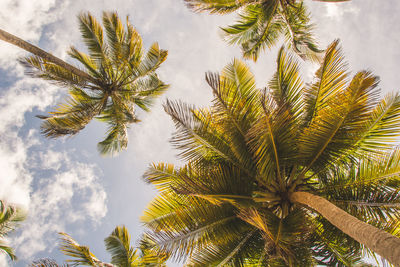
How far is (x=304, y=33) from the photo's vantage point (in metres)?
10.3

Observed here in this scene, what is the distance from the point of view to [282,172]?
5.59 metres

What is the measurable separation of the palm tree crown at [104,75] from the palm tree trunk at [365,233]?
A: 9.03m

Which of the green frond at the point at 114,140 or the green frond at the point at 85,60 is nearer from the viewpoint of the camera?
the green frond at the point at 85,60

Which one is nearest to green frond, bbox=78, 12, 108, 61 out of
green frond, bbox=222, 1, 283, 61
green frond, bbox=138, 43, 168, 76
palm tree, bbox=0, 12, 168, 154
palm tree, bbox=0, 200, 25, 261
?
palm tree, bbox=0, 12, 168, 154

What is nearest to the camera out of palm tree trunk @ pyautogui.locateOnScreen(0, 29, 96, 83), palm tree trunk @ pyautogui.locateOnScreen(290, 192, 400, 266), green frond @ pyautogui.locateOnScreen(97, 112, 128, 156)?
palm tree trunk @ pyautogui.locateOnScreen(290, 192, 400, 266)

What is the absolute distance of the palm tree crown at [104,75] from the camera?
1009cm

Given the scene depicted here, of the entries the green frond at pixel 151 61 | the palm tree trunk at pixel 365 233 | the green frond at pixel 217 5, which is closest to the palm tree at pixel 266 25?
the green frond at pixel 217 5

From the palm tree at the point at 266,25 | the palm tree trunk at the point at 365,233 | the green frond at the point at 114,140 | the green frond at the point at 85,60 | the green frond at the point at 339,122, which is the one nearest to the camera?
the palm tree trunk at the point at 365,233

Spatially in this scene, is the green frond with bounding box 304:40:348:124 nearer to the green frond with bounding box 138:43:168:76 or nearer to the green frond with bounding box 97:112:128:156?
the green frond with bounding box 138:43:168:76

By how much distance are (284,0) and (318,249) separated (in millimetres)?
8859

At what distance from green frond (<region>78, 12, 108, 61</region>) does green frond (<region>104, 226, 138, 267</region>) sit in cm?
729

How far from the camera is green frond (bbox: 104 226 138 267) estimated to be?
25.0ft

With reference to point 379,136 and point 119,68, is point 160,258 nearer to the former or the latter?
point 379,136

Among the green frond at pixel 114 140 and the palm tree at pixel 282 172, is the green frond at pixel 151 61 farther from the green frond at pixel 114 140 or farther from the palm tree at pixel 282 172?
the palm tree at pixel 282 172
